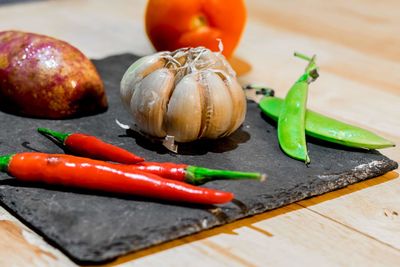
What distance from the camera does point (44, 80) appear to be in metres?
1.59

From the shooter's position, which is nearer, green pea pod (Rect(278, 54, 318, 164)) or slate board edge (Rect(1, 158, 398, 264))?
slate board edge (Rect(1, 158, 398, 264))

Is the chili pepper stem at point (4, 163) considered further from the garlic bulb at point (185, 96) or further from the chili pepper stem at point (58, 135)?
the garlic bulb at point (185, 96)

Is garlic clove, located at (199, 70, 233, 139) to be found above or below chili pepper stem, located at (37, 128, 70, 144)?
above

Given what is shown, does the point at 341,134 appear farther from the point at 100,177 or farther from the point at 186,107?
the point at 100,177

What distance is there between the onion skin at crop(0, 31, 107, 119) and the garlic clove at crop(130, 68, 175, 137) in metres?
0.22

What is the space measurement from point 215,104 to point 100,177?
287 millimetres

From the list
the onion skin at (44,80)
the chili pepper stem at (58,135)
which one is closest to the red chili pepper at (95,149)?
the chili pepper stem at (58,135)

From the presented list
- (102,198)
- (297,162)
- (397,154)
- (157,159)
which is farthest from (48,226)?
(397,154)

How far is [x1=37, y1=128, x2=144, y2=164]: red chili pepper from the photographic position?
4.35 ft

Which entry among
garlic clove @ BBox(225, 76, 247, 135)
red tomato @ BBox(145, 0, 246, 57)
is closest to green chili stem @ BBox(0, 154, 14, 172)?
garlic clove @ BBox(225, 76, 247, 135)

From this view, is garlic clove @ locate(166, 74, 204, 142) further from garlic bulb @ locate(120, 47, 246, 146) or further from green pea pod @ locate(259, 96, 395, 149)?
green pea pod @ locate(259, 96, 395, 149)

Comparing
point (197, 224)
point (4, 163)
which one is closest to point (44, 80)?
point (4, 163)

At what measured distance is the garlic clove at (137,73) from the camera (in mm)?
1462

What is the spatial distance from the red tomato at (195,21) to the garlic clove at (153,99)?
1.71ft
